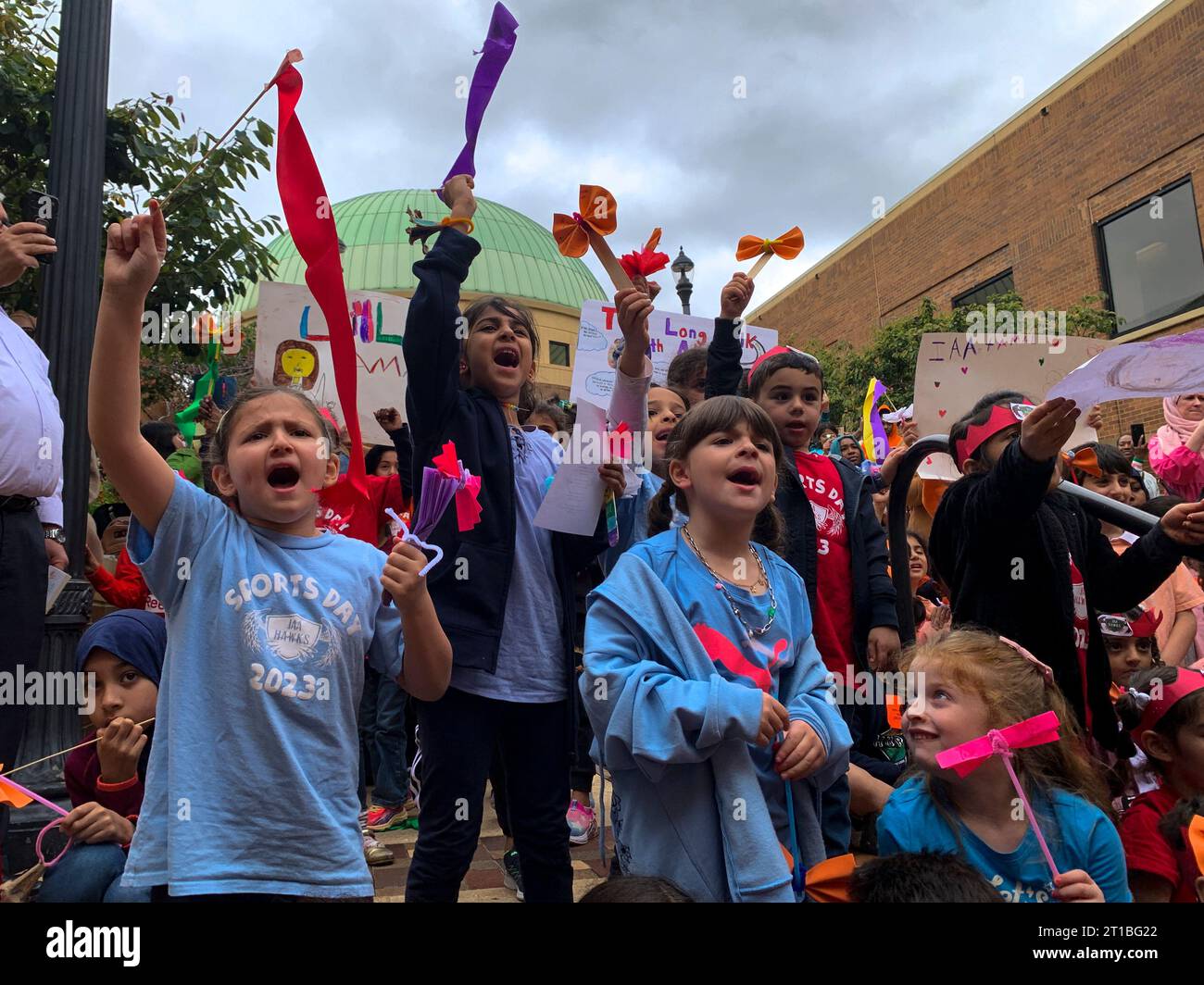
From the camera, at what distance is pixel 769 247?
324 cm

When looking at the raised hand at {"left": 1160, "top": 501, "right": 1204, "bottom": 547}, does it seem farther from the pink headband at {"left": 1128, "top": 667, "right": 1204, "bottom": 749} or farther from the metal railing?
the pink headband at {"left": 1128, "top": 667, "right": 1204, "bottom": 749}

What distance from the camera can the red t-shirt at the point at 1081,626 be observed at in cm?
265

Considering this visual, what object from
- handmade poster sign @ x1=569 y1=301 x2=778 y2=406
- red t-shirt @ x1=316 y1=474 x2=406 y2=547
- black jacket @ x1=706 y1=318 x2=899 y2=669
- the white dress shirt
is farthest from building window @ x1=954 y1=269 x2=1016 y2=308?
the white dress shirt

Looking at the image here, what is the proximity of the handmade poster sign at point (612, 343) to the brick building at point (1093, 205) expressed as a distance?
1113 centimetres

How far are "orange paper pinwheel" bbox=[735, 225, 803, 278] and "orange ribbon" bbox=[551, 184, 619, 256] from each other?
717 mm

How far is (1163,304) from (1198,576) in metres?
13.0

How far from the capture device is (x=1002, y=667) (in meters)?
2.26

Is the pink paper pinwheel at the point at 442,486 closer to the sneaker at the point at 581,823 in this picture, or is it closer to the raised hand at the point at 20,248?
the raised hand at the point at 20,248

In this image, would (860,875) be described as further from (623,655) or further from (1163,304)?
(1163,304)

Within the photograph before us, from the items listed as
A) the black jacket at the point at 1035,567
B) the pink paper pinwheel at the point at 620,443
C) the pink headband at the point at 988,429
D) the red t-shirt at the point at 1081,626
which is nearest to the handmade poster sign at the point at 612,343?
the pink paper pinwheel at the point at 620,443

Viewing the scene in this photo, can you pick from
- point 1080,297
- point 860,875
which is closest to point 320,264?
point 860,875

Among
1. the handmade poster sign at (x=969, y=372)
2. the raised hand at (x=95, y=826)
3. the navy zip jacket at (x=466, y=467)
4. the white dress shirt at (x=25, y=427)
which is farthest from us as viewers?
the handmade poster sign at (x=969, y=372)

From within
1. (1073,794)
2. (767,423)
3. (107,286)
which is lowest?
(1073,794)

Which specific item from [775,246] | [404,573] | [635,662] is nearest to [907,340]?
[775,246]
